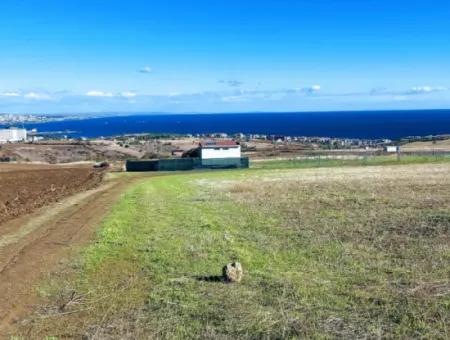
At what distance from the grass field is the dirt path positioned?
1.38 feet

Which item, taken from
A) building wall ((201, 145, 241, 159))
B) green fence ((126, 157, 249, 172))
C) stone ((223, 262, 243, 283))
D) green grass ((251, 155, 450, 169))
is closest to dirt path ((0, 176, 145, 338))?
stone ((223, 262, 243, 283))

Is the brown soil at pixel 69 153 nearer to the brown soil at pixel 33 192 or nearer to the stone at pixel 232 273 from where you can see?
the brown soil at pixel 33 192

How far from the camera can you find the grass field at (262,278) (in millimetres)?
8172

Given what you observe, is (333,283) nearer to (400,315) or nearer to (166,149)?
(400,315)

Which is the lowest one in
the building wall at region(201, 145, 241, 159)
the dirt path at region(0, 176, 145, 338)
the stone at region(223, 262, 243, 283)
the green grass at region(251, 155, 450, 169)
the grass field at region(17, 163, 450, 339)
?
the green grass at region(251, 155, 450, 169)

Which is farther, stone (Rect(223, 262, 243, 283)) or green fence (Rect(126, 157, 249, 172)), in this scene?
green fence (Rect(126, 157, 249, 172))

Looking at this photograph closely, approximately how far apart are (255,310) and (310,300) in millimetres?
1009

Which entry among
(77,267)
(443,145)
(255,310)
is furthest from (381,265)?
(443,145)

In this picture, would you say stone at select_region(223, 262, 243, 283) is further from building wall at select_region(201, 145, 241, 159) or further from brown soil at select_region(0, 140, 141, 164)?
brown soil at select_region(0, 140, 141, 164)

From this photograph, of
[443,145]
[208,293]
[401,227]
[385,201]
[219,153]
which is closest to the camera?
[208,293]

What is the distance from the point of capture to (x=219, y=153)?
6712cm

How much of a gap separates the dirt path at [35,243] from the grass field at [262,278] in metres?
0.42

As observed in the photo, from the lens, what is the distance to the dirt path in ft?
33.2

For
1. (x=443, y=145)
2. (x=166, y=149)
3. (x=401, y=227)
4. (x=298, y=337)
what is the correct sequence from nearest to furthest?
(x=298, y=337) < (x=401, y=227) < (x=443, y=145) < (x=166, y=149)
